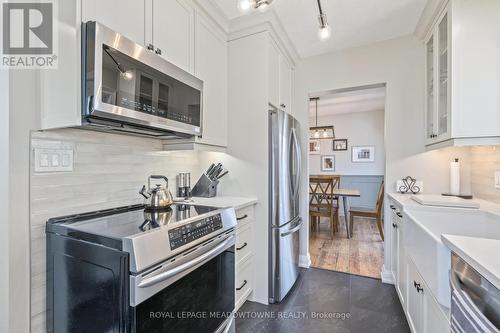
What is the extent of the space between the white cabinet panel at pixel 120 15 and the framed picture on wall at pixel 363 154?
210 inches

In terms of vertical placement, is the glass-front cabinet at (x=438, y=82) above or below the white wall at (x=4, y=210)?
above

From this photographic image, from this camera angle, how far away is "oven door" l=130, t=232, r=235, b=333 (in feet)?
2.97

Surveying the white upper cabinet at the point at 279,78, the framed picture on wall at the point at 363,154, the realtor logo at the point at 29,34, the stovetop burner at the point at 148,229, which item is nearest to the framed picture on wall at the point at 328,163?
the framed picture on wall at the point at 363,154

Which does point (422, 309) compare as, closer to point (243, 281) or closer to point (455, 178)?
point (243, 281)

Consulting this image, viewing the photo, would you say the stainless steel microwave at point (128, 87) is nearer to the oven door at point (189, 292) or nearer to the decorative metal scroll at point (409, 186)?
the oven door at point (189, 292)

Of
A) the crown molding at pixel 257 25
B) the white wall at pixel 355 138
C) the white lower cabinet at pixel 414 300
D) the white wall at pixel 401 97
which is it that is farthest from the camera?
the white wall at pixel 355 138

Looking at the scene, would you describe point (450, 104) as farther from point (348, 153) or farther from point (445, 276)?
point (348, 153)

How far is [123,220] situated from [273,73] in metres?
1.75

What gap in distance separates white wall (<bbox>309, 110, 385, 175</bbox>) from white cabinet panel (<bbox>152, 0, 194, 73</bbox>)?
15.9ft

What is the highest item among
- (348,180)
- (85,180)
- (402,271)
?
(85,180)

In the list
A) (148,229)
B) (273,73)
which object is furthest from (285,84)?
(148,229)

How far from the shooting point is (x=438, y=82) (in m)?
1.97

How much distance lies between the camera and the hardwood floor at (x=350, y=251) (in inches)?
108

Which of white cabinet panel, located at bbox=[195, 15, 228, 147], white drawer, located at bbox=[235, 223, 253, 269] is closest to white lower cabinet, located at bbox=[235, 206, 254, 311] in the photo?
white drawer, located at bbox=[235, 223, 253, 269]
